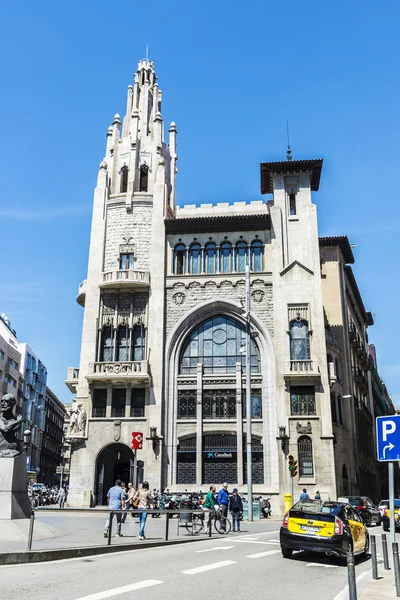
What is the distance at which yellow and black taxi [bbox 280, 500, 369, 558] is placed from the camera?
495 inches

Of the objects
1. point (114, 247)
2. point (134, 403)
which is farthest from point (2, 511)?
point (114, 247)

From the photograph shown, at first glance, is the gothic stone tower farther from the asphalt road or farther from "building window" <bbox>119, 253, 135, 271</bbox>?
the asphalt road

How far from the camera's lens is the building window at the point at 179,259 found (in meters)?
39.1

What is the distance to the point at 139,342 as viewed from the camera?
3772 centimetres

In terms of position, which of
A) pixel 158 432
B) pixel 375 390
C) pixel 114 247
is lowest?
pixel 158 432

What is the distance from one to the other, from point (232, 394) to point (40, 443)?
63.0 metres

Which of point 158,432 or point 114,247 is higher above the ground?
point 114,247

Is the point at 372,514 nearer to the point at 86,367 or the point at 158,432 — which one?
the point at 158,432

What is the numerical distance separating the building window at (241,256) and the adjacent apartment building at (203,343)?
95 millimetres

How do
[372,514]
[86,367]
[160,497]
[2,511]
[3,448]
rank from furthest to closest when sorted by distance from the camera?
[86,367], [160,497], [372,514], [3,448], [2,511]

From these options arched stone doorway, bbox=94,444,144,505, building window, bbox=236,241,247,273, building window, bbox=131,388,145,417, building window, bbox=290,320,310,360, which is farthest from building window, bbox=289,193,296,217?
arched stone doorway, bbox=94,444,144,505

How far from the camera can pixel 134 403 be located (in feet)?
119

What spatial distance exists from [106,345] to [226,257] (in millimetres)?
9937

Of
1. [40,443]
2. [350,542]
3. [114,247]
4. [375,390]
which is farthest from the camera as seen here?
[40,443]
